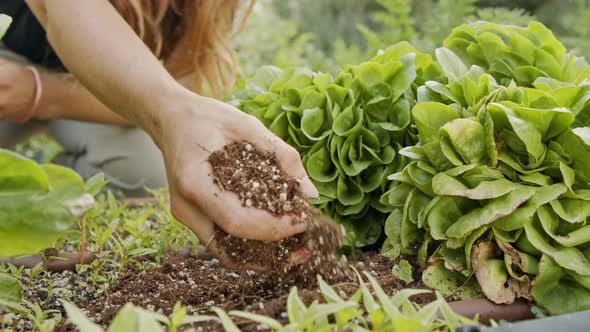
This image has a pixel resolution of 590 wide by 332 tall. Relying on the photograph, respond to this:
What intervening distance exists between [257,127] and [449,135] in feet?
1.30

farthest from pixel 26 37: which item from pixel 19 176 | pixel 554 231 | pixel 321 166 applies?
pixel 554 231

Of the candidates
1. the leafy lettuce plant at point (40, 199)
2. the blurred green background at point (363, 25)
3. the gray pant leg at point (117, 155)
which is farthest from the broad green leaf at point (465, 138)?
the gray pant leg at point (117, 155)

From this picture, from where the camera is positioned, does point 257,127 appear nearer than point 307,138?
Yes

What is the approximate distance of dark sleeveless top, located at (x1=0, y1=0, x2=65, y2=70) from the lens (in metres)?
2.71

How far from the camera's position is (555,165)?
129 centimetres

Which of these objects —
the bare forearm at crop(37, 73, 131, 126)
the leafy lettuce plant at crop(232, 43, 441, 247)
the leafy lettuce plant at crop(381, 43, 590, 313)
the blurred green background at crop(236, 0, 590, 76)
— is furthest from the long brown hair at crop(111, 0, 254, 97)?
the leafy lettuce plant at crop(381, 43, 590, 313)

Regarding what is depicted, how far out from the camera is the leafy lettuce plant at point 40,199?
3.28ft

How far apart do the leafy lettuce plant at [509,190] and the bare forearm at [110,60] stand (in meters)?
0.57

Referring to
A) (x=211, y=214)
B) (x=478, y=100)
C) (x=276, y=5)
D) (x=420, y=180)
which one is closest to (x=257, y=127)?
(x=211, y=214)

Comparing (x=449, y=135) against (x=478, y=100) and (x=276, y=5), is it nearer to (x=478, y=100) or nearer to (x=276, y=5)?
(x=478, y=100)

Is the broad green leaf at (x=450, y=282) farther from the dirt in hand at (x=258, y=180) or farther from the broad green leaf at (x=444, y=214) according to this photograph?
the dirt in hand at (x=258, y=180)

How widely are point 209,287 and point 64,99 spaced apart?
58.3 inches

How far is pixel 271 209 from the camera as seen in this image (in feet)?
3.95

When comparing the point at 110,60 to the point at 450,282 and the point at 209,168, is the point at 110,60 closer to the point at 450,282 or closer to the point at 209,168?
the point at 209,168
